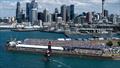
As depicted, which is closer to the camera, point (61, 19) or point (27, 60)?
point (27, 60)

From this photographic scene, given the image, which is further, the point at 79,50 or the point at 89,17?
the point at 89,17

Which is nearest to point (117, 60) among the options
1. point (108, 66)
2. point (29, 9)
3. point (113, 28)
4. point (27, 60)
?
point (108, 66)

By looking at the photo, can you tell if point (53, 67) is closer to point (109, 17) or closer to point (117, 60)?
point (117, 60)

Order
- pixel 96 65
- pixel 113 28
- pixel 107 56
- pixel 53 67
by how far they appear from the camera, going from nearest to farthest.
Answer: pixel 53 67 < pixel 96 65 < pixel 107 56 < pixel 113 28

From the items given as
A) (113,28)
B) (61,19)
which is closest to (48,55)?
(113,28)

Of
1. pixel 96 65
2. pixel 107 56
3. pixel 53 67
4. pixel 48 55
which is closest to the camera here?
pixel 53 67

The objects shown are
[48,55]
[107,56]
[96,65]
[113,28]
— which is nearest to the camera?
[96,65]

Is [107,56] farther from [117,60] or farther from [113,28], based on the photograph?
[113,28]

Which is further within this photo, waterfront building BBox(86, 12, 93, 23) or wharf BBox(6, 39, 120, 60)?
waterfront building BBox(86, 12, 93, 23)

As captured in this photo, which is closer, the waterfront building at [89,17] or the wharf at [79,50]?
the wharf at [79,50]
